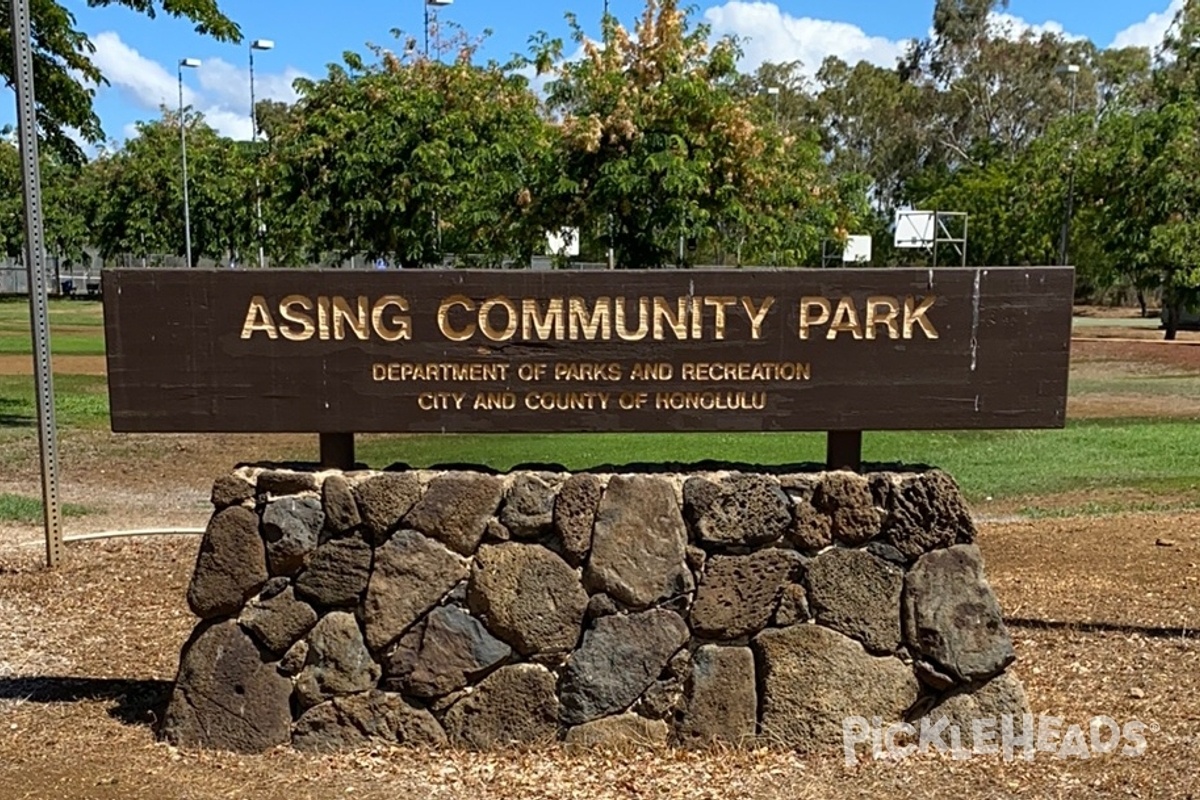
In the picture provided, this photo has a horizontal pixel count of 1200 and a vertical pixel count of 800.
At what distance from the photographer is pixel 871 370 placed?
446cm

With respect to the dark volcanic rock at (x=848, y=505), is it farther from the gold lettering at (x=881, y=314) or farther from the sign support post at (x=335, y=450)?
the sign support post at (x=335, y=450)

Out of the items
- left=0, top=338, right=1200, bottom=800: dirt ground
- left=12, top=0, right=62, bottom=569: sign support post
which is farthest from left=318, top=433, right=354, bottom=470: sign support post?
left=12, top=0, right=62, bottom=569: sign support post

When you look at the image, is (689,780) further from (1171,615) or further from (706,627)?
(1171,615)

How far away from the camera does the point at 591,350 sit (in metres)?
4.44

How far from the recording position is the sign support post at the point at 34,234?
6250mm

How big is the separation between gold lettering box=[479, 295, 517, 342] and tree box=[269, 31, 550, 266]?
13.9 metres

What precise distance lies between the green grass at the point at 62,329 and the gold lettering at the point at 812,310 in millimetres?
15068

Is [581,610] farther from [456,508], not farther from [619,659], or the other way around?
[456,508]

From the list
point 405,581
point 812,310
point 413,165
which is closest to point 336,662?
point 405,581

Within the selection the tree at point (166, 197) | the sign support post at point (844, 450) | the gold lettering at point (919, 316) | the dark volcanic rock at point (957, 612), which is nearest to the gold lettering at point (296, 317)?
the sign support post at point (844, 450)

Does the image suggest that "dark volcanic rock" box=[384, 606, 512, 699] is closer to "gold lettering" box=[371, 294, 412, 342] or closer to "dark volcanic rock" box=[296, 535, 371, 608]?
"dark volcanic rock" box=[296, 535, 371, 608]

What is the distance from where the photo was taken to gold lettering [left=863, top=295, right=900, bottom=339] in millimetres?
4422

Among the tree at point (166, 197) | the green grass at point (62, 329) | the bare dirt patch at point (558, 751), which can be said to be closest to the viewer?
the bare dirt patch at point (558, 751)

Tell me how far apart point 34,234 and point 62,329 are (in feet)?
96.9
